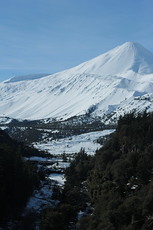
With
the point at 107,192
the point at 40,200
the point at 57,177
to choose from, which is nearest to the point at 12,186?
the point at 40,200

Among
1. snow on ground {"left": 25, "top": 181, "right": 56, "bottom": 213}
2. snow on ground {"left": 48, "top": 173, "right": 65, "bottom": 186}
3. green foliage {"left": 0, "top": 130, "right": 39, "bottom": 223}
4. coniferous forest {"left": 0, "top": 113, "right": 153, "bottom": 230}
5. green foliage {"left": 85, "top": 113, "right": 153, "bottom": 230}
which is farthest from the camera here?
snow on ground {"left": 48, "top": 173, "right": 65, "bottom": 186}

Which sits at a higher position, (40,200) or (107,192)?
(107,192)

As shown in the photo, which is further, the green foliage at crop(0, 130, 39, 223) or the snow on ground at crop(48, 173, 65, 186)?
the snow on ground at crop(48, 173, 65, 186)

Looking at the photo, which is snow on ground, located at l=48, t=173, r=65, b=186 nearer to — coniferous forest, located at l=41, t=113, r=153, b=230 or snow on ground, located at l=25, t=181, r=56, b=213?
coniferous forest, located at l=41, t=113, r=153, b=230

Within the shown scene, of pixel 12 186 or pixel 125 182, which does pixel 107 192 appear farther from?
pixel 12 186

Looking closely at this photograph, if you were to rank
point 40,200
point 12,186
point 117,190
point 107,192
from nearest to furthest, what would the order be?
point 117,190 → point 107,192 → point 12,186 → point 40,200

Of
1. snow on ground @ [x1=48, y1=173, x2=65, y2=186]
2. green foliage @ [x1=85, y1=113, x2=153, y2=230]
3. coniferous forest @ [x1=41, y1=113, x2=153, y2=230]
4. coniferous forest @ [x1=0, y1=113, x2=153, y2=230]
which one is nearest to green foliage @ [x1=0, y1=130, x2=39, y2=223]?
coniferous forest @ [x1=0, y1=113, x2=153, y2=230]

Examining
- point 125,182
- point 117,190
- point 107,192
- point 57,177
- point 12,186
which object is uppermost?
point 125,182

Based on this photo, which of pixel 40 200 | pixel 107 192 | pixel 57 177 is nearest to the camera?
pixel 107 192

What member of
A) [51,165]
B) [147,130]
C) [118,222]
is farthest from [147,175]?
[51,165]

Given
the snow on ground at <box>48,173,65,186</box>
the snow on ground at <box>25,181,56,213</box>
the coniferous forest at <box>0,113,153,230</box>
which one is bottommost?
the snow on ground at <box>48,173,65,186</box>

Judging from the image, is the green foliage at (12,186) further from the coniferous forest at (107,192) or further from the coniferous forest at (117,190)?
the coniferous forest at (117,190)
